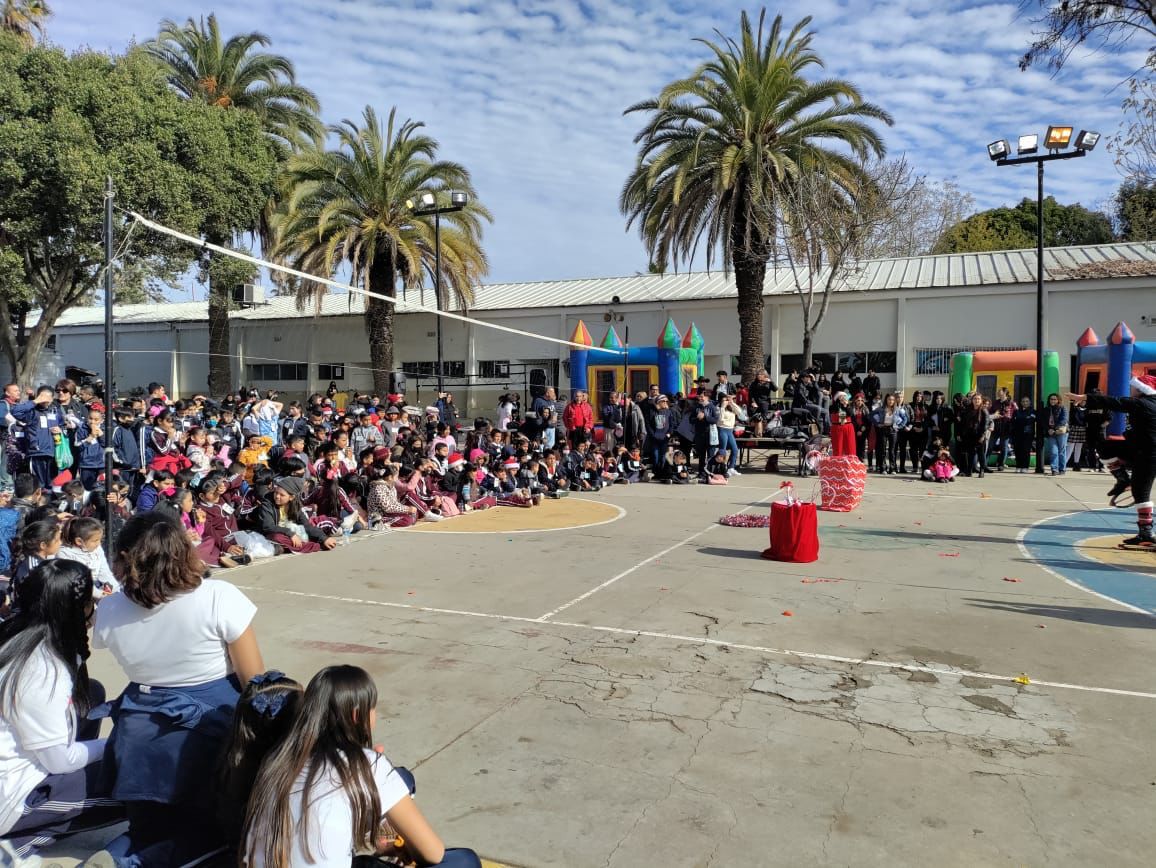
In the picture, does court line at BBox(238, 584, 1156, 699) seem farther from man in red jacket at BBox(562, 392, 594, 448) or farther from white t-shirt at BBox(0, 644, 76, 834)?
man in red jacket at BBox(562, 392, 594, 448)

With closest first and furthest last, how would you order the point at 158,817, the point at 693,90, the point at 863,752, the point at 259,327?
the point at 158,817 < the point at 863,752 < the point at 693,90 < the point at 259,327

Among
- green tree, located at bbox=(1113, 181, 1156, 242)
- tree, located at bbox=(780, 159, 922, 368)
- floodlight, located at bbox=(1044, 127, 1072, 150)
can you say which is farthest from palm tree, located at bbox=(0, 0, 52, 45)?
green tree, located at bbox=(1113, 181, 1156, 242)

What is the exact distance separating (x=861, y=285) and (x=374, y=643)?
24267 mm

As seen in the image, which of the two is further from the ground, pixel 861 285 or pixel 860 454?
pixel 861 285

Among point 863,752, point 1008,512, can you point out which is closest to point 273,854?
point 863,752

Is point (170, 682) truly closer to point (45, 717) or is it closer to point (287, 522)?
point (45, 717)

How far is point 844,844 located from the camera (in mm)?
3521

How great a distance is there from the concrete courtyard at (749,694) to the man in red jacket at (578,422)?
844cm

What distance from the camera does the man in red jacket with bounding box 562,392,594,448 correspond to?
18.4 meters

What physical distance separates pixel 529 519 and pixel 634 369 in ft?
33.9

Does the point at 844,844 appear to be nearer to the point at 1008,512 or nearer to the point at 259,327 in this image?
the point at 1008,512

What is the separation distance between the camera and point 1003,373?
2044 cm

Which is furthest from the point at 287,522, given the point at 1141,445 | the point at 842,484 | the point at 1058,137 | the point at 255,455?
the point at 1058,137

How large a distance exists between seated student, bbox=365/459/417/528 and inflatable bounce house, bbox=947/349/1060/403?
14425mm
